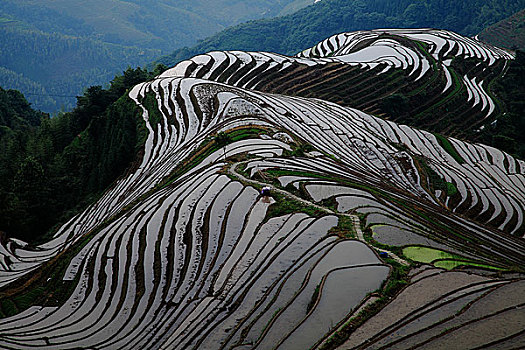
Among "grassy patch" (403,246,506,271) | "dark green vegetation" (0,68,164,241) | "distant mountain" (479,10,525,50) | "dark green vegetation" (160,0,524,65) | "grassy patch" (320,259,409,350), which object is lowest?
"grassy patch" (320,259,409,350)

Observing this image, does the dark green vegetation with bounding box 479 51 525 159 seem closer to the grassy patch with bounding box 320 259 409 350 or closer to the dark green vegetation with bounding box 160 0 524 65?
the grassy patch with bounding box 320 259 409 350

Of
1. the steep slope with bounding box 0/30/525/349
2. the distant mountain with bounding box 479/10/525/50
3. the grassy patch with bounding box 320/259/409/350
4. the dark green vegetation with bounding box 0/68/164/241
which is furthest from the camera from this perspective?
the distant mountain with bounding box 479/10/525/50

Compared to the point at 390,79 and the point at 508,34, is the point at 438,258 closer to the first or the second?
the point at 390,79

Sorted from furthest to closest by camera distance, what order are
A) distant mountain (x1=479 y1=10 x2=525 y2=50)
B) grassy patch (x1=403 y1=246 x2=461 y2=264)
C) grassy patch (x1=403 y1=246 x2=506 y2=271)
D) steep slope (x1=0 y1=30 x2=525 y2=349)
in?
distant mountain (x1=479 y1=10 x2=525 y2=50), grassy patch (x1=403 y1=246 x2=461 y2=264), grassy patch (x1=403 y1=246 x2=506 y2=271), steep slope (x1=0 y1=30 x2=525 y2=349)

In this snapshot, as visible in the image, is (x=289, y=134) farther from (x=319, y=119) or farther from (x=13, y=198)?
(x=13, y=198)

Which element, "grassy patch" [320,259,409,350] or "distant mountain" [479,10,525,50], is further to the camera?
"distant mountain" [479,10,525,50]

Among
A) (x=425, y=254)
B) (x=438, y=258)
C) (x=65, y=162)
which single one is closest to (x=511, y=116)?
(x=425, y=254)

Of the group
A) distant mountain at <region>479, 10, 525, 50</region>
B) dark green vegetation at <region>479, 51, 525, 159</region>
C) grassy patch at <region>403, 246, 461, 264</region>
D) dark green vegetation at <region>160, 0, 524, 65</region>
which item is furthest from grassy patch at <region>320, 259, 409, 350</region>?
dark green vegetation at <region>160, 0, 524, 65</region>

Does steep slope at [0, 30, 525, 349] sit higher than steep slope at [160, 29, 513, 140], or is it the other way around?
steep slope at [160, 29, 513, 140]
